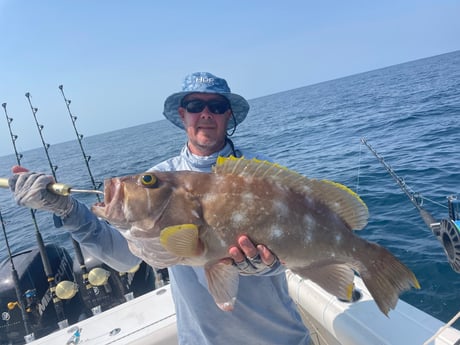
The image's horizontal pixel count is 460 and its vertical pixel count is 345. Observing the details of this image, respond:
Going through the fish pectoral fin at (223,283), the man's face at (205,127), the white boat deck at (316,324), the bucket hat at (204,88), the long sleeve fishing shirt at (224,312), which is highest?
the bucket hat at (204,88)

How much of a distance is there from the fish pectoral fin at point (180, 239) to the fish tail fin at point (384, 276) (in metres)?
1.24

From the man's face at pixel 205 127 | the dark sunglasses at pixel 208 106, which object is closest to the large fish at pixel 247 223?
the man's face at pixel 205 127

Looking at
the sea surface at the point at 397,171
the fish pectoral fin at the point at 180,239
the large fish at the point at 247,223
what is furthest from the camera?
the sea surface at the point at 397,171

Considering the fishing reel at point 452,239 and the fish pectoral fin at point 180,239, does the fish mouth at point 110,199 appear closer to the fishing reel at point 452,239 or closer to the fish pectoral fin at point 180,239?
the fish pectoral fin at point 180,239

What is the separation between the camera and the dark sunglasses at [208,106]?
9.77 ft

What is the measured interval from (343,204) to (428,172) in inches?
351

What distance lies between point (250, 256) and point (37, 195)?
1.57 metres

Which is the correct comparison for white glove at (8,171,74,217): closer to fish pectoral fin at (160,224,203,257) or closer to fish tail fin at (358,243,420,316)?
fish pectoral fin at (160,224,203,257)

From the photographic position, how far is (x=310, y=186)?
235cm

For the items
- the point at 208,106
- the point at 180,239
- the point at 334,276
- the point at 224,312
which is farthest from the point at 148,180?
the point at 334,276

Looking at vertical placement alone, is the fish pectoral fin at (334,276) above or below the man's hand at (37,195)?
below

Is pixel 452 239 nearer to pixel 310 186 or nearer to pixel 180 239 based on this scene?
pixel 310 186

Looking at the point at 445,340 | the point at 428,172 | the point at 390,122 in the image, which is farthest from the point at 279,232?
the point at 390,122

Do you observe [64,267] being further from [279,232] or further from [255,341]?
[279,232]
